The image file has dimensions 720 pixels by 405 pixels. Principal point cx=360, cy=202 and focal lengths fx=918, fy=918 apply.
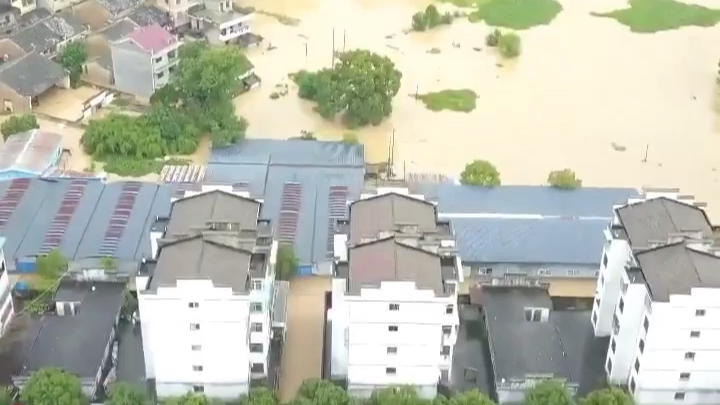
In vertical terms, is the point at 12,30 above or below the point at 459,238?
above

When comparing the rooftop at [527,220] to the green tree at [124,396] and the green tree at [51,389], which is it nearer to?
the green tree at [124,396]

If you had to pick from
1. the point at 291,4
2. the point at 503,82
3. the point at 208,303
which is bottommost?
the point at 208,303

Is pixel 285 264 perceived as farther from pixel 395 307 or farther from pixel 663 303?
pixel 663 303

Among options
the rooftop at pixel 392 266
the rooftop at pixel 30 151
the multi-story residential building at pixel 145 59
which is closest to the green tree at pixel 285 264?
the rooftop at pixel 392 266

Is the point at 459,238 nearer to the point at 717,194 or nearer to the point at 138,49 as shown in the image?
the point at 717,194

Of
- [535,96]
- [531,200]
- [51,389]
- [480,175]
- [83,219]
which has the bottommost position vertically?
[51,389]

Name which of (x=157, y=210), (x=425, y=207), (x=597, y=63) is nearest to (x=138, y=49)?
(x=157, y=210)

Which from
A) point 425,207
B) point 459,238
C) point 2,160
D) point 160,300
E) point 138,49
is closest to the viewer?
point 160,300

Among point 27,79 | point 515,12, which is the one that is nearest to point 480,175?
point 27,79
